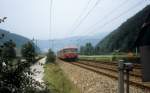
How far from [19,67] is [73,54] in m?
56.7

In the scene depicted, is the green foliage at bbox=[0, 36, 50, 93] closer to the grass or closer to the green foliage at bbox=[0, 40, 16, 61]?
the green foliage at bbox=[0, 40, 16, 61]

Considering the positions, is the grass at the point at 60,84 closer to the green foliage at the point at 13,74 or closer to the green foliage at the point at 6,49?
the green foliage at the point at 13,74

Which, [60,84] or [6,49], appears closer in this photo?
[6,49]

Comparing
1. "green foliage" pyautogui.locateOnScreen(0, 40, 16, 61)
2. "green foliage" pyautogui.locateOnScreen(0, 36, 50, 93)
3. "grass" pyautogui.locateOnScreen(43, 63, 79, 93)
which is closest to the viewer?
"green foliage" pyautogui.locateOnScreen(0, 36, 50, 93)

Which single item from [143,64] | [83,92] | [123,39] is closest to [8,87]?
[143,64]

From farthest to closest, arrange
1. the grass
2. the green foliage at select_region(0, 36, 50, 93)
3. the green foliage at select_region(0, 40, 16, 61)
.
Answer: the grass → the green foliage at select_region(0, 40, 16, 61) → the green foliage at select_region(0, 36, 50, 93)

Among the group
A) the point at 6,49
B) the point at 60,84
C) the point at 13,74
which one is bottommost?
the point at 60,84

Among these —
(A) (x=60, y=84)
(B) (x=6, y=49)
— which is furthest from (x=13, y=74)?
(A) (x=60, y=84)

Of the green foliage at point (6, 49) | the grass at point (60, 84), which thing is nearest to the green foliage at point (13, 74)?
the green foliage at point (6, 49)

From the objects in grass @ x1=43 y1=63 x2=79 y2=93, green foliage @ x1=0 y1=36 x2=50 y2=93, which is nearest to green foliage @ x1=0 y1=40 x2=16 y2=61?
green foliage @ x1=0 y1=36 x2=50 y2=93

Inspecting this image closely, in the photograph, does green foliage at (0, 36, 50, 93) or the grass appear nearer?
green foliage at (0, 36, 50, 93)

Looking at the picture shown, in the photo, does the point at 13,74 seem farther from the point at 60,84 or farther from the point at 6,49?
the point at 60,84

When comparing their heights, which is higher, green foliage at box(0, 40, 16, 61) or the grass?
green foliage at box(0, 40, 16, 61)

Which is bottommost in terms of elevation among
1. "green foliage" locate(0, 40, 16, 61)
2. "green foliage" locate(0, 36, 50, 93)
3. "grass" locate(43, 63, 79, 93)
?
"grass" locate(43, 63, 79, 93)
